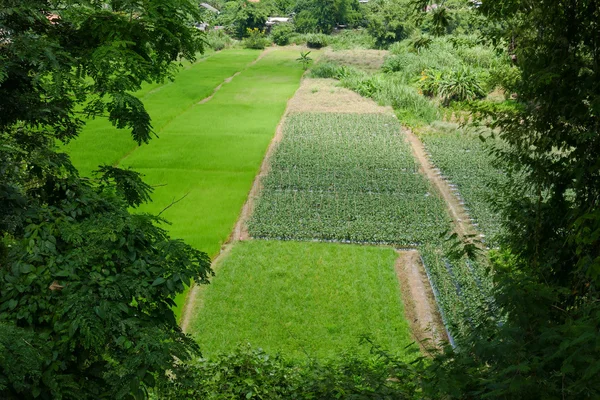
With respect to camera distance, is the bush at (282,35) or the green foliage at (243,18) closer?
the bush at (282,35)

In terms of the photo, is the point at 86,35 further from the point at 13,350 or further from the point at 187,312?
the point at 187,312

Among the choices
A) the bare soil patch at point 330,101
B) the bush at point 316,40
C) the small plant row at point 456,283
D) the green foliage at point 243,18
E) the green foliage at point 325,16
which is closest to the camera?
the small plant row at point 456,283

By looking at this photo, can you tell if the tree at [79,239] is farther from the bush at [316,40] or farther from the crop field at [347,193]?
the bush at [316,40]

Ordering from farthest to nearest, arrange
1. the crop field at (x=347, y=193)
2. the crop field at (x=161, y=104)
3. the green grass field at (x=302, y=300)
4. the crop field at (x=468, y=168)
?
the crop field at (x=161, y=104) → the crop field at (x=468, y=168) → the crop field at (x=347, y=193) → the green grass field at (x=302, y=300)

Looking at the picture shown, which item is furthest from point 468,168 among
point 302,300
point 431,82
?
point 431,82

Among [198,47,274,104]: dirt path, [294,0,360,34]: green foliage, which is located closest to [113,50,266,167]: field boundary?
[198,47,274,104]: dirt path

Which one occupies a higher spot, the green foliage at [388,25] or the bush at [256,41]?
the green foliage at [388,25]

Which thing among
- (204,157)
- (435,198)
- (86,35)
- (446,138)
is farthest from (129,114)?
(446,138)

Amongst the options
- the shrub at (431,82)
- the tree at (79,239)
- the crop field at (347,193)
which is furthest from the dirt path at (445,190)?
the tree at (79,239)
